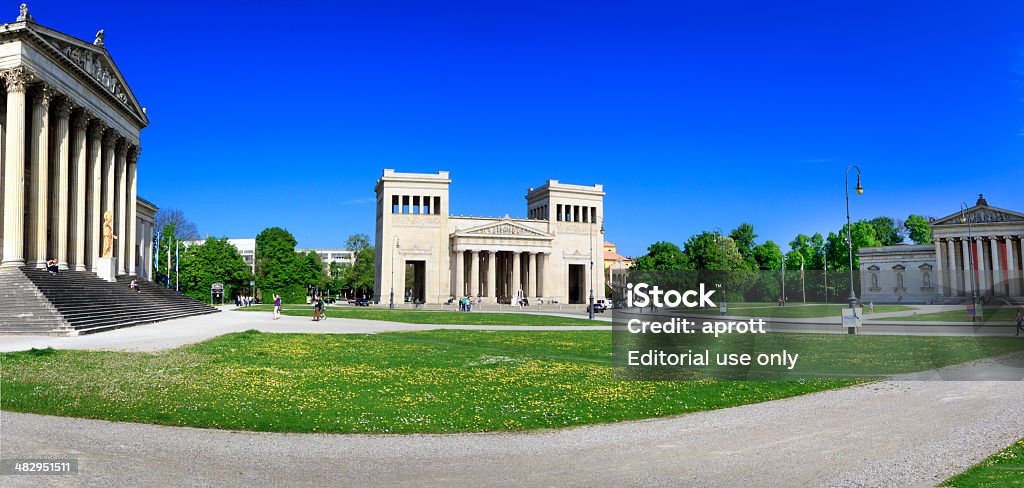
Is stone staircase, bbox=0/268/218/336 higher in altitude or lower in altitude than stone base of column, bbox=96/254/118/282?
lower

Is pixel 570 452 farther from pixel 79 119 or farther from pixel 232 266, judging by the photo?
pixel 232 266

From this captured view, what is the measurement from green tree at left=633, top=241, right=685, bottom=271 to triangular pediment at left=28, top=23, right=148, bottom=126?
88531mm

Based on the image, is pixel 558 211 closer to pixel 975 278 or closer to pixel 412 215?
pixel 412 215

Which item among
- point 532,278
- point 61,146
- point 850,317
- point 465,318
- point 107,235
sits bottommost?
point 465,318

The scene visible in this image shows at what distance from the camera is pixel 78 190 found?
4750 cm

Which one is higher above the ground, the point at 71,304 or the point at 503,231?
the point at 503,231

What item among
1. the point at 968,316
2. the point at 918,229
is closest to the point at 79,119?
the point at 968,316

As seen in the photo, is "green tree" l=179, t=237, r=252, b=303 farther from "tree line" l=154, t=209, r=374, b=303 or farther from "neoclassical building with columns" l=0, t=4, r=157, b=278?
"neoclassical building with columns" l=0, t=4, r=157, b=278

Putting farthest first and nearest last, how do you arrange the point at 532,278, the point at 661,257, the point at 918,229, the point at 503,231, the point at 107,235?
the point at 918,229 < the point at 661,257 < the point at 532,278 < the point at 503,231 < the point at 107,235

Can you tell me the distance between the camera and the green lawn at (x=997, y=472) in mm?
8938

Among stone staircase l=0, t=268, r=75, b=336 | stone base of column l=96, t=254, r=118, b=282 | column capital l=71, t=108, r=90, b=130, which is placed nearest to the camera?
stone staircase l=0, t=268, r=75, b=336

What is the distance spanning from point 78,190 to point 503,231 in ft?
235

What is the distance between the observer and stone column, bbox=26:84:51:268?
40.8m

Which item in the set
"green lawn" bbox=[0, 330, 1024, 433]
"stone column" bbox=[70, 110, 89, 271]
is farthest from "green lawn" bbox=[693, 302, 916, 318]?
"stone column" bbox=[70, 110, 89, 271]
